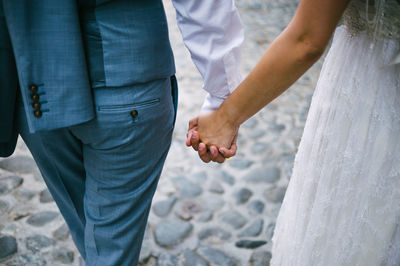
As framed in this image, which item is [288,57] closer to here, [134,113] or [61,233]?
[134,113]

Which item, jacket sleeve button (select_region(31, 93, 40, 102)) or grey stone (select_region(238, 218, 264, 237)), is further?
grey stone (select_region(238, 218, 264, 237))

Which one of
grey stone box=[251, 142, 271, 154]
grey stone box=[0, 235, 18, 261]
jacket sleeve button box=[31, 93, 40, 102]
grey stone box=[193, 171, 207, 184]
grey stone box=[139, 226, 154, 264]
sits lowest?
grey stone box=[0, 235, 18, 261]

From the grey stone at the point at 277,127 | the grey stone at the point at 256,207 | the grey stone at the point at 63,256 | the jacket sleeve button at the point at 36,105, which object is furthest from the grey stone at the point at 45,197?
the grey stone at the point at 277,127

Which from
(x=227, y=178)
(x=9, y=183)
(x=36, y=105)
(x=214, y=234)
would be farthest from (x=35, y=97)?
(x=227, y=178)

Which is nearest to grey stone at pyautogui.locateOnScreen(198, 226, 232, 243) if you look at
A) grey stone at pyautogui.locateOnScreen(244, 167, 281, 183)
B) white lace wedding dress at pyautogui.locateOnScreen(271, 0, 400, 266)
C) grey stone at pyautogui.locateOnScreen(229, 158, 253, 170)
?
grey stone at pyautogui.locateOnScreen(244, 167, 281, 183)

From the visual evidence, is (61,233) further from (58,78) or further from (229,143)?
(58,78)

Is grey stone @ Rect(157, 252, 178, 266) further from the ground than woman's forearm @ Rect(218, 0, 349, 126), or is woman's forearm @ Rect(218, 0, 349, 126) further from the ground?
woman's forearm @ Rect(218, 0, 349, 126)

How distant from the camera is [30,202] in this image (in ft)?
9.15

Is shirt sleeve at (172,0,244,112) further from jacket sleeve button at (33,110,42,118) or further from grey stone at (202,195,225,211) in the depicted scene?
grey stone at (202,195,225,211)

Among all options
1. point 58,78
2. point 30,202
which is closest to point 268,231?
point 30,202

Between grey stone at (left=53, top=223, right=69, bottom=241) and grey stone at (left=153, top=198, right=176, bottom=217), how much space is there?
0.60 meters

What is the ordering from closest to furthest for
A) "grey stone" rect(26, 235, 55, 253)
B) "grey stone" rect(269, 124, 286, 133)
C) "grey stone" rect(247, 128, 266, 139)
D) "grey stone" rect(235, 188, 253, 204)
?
"grey stone" rect(26, 235, 55, 253) → "grey stone" rect(235, 188, 253, 204) → "grey stone" rect(247, 128, 266, 139) → "grey stone" rect(269, 124, 286, 133)

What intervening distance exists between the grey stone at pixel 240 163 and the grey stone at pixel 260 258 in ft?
2.94

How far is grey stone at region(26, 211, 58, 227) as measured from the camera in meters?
2.62
